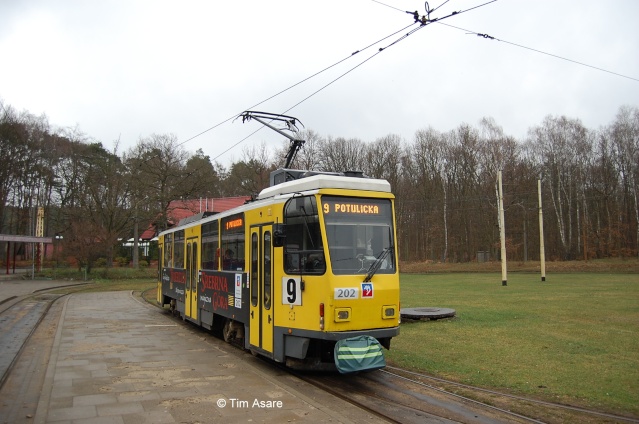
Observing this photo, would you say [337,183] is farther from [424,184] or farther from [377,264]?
[424,184]

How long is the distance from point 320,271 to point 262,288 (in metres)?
1.85

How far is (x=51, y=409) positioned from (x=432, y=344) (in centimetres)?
794

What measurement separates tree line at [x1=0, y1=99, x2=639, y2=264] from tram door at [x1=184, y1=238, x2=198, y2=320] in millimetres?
30571

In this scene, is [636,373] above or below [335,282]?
below

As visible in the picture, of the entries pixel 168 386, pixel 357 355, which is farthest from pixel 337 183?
pixel 168 386

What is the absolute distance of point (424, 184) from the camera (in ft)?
195

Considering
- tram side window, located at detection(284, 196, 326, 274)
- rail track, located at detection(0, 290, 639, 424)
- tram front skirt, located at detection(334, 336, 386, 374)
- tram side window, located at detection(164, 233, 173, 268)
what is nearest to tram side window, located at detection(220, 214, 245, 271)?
tram side window, located at detection(284, 196, 326, 274)

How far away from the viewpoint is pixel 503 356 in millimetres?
10102

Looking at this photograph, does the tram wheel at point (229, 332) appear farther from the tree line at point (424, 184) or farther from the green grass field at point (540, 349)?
the tree line at point (424, 184)

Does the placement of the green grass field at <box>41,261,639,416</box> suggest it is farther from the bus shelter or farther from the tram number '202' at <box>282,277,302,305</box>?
the bus shelter

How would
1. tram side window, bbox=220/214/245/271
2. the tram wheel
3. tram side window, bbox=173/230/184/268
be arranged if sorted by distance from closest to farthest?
tram side window, bbox=220/214/245/271
the tram wheel
tram side window, bbox=173/230/184/268

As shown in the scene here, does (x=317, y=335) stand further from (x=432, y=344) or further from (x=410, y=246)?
(x=410, y=246)

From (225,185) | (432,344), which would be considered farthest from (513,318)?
(225,185)

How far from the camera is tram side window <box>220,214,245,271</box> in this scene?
10.6 m
